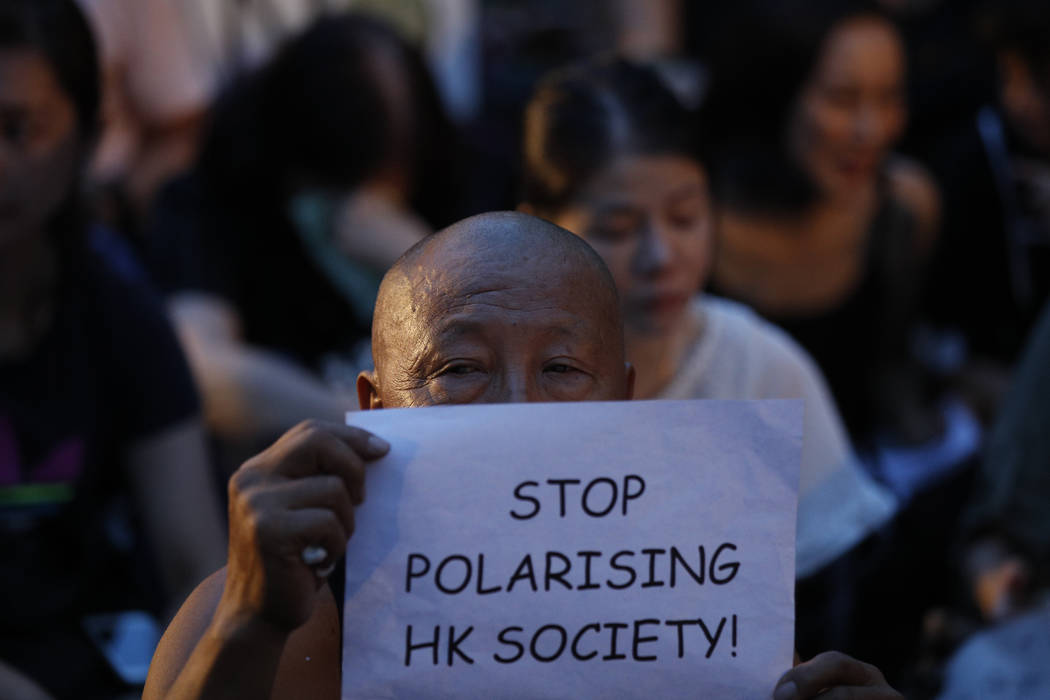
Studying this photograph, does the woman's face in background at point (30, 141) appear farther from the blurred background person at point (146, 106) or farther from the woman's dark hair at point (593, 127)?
the blurred background person at point (146, 106)

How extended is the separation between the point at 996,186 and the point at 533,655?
3.61 meters

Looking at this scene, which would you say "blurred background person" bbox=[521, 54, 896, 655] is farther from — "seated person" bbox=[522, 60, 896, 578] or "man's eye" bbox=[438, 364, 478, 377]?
"man's eye" bbox=[438, 364, 478, 377]

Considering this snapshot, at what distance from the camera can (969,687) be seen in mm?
2461

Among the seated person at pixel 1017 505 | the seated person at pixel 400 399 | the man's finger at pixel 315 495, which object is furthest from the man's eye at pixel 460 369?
the seated person at pixel 1017 505

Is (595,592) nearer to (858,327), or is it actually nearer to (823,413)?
(823,413)

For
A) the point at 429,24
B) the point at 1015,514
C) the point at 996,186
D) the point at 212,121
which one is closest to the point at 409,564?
the point at 1015,514

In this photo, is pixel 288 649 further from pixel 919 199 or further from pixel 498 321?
pixel 919 199

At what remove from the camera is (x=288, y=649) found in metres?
1.57

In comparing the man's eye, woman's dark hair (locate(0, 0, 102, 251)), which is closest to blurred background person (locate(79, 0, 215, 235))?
woman's dark hair (locate(0, 0, 102, 251))

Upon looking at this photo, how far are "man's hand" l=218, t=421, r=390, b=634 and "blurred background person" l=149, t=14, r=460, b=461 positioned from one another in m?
2.17

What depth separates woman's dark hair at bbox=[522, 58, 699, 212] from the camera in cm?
261

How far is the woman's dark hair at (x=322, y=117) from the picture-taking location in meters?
3.78

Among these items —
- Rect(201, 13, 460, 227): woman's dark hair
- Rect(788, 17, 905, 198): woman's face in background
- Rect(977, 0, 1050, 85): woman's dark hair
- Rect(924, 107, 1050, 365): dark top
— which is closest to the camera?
Rect(201, 13, 460, 227): woman's dark hair

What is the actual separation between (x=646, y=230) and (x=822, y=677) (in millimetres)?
1245
